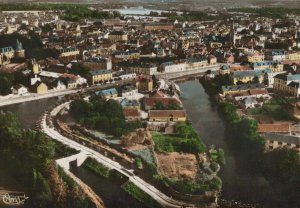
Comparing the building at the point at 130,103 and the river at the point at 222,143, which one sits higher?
the building at the point at 130,103

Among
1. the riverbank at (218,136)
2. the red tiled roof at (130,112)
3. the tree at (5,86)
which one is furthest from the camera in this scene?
the tree at (5,86)

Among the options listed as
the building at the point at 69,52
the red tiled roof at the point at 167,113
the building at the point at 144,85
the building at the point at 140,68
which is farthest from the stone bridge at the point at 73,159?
the building at the point at 69,52

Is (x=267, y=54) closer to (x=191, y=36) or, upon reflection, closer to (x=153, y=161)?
(x=191, y=36)

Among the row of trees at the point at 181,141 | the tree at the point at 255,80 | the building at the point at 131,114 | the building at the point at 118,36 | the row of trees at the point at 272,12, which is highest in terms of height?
the row of trees at the point at 272,12

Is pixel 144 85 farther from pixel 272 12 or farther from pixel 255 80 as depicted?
pixel 272 12

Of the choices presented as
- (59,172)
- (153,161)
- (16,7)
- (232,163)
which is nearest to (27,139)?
(59,172)

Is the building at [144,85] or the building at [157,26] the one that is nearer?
the building at [144,85]

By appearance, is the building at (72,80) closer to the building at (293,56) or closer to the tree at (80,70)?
the tree at (80,70)

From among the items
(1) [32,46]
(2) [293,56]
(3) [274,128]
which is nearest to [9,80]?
(1) [32,46]
